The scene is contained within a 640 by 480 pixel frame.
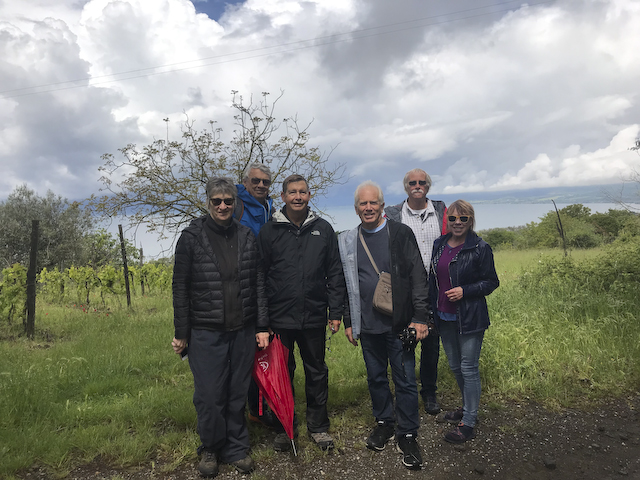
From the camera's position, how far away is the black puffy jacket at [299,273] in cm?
331

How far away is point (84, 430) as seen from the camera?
12.2ft

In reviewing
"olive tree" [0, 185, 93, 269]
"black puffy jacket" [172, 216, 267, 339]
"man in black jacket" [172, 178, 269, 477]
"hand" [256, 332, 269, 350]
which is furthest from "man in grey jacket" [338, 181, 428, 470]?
"olive tree" [0, 185, 93, 269]

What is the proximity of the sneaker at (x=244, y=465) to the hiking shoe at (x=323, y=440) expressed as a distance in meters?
0.58

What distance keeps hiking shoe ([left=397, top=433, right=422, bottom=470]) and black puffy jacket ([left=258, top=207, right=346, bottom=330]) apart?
1145 mm

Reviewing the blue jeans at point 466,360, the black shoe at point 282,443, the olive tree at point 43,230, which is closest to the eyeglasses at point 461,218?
the blue jeans at point 466,360

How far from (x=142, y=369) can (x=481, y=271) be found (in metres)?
4.74

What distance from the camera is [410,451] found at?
3.24 meters

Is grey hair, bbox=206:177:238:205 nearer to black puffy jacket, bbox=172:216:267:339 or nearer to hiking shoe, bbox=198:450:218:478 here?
black puffy jacket, bbox=172:216:267:339

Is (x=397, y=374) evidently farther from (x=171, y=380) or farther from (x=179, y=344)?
(x=171, y=380)

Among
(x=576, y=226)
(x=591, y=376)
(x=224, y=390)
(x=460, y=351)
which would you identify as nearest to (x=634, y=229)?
(x=591, y=376)

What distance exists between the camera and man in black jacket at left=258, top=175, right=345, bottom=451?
10.9ft

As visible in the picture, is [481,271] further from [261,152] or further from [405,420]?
[261,152]

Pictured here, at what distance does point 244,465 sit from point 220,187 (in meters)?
2.21

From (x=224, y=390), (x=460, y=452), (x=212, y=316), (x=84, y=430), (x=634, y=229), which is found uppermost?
(x=634, y=229)
